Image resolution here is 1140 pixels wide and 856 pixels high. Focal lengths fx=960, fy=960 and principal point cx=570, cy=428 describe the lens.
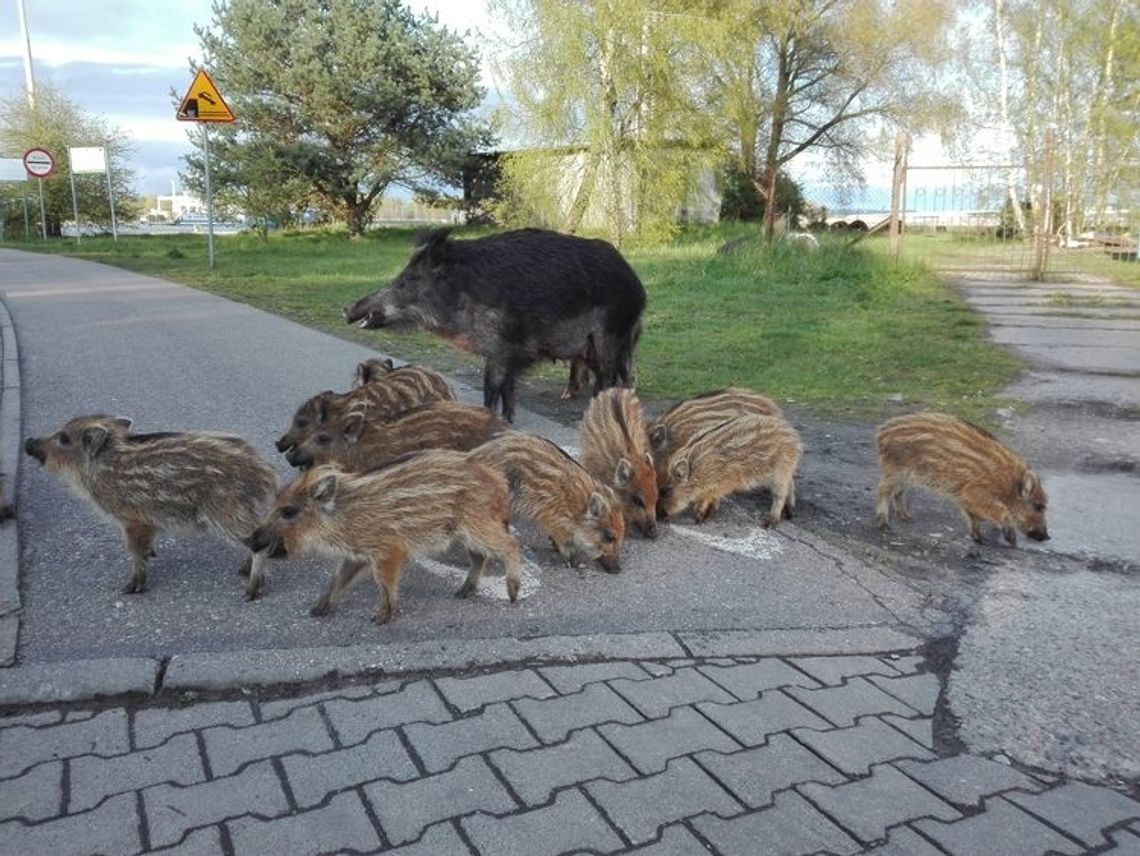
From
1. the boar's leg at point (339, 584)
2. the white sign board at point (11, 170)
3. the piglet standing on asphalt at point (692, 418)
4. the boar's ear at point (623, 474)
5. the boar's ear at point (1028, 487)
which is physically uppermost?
the white sign board at point (11, 170)

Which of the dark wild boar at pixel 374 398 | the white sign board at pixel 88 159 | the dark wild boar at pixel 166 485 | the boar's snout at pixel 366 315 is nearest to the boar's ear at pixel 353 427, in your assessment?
the dark wild boar at pixel 374 398

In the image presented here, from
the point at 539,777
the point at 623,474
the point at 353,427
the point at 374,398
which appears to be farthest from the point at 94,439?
the point at 539,777

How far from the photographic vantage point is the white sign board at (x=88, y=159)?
39.8m

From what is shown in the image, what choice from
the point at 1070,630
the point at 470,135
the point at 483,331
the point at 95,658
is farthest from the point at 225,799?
the point at 470,135

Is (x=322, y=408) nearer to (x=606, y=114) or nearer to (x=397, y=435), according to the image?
(x=397, y=435)

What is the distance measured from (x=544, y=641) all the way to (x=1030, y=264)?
25672 mm

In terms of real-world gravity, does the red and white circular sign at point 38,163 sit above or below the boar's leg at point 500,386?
above

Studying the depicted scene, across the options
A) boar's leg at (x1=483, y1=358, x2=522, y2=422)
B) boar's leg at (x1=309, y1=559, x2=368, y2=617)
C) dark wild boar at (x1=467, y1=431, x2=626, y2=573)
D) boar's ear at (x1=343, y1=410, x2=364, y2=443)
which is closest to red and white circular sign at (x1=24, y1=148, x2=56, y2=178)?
boar's leg at (x1=483, y1=358, x2=522, y2=422)

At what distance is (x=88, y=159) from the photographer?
132 feet

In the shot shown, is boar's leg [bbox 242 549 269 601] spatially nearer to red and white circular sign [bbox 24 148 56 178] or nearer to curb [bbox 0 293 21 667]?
curb [bbox 0 293 21 667]

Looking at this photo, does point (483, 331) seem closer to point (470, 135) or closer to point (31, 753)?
point (31, 753)

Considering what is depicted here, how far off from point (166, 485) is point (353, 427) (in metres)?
1.35

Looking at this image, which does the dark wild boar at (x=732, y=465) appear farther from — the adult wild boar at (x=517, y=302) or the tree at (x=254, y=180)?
the tree at (x=254, y=180)

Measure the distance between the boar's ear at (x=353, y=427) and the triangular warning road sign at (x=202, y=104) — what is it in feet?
57.3
